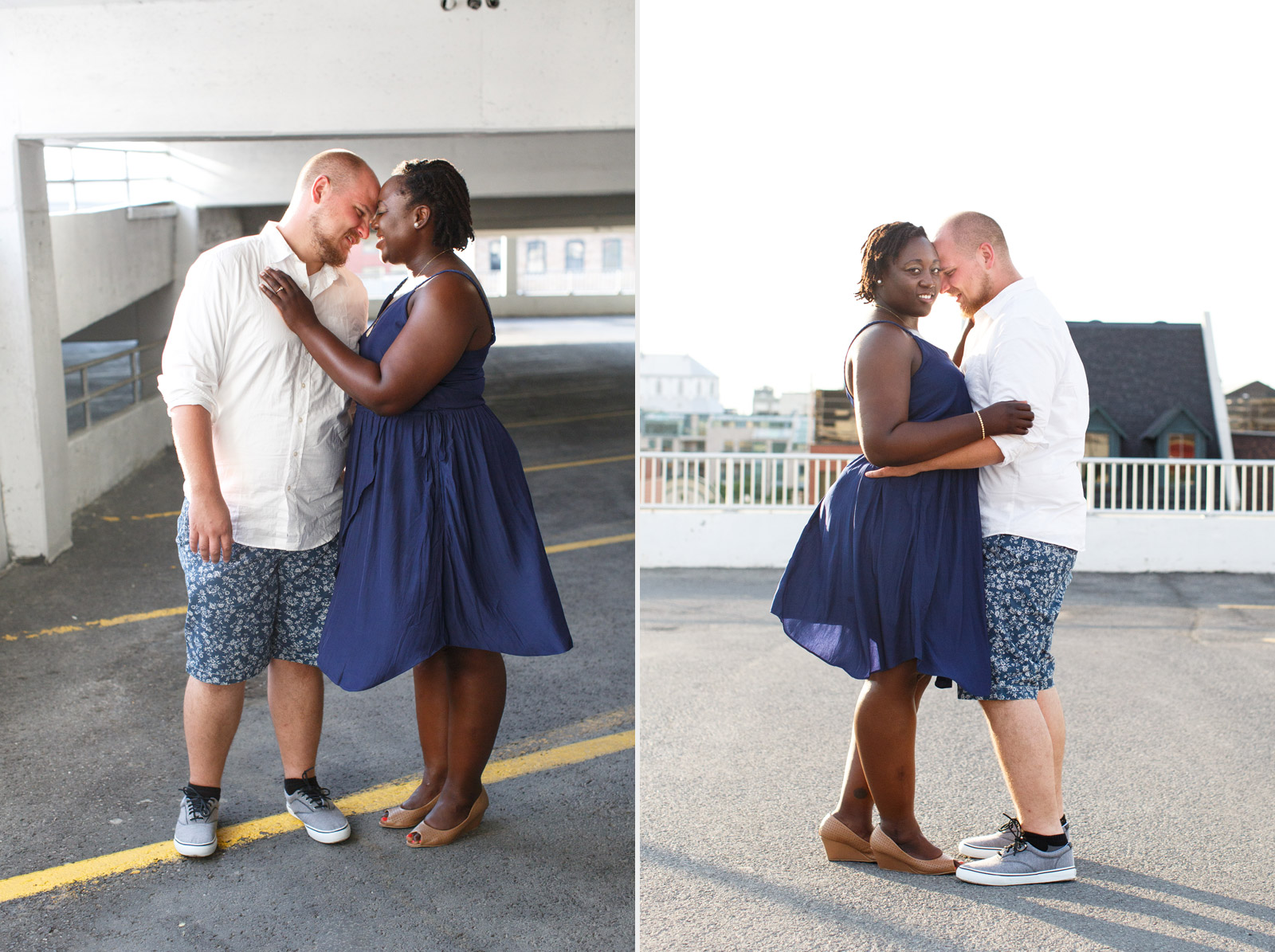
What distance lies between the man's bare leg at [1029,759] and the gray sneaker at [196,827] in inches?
74.1

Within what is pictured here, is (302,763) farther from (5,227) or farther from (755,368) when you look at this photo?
(755,368)

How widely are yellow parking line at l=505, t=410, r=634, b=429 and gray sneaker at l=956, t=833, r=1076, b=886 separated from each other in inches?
283

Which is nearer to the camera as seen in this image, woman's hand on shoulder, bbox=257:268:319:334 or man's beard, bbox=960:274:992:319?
woman's hand on shoulder, bbox=257:268:319:334

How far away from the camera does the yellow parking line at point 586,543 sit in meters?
5.78

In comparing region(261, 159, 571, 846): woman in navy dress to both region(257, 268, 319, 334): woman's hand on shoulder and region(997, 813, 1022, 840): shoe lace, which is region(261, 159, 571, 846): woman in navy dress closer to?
region(257, 268, 319, 334): woman's hand on shoulder

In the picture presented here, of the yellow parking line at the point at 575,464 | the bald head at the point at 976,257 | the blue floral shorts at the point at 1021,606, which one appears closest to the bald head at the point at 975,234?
the bald head at the point at 976,257

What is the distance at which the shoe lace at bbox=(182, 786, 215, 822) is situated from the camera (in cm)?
258

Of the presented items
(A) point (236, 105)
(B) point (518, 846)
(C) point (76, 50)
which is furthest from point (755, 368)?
(B) point (518, 846)

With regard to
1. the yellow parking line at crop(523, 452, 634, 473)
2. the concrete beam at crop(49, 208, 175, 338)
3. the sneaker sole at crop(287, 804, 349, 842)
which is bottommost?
the sneaker sole at crop(287, 804, 349, 842)

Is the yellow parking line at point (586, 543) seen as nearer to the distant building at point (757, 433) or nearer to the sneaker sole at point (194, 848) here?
the distant building at point (757, 433)

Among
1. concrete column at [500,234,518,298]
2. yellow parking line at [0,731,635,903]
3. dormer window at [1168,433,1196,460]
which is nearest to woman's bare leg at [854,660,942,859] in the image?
yellow parking line at [0,731,635,903]

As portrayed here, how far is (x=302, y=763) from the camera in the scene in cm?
273

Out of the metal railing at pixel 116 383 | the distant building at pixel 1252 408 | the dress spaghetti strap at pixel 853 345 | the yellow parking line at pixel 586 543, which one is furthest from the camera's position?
the distant building at pixel 1252 408

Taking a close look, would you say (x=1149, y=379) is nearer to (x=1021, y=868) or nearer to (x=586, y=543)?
(x=586, y=543)
